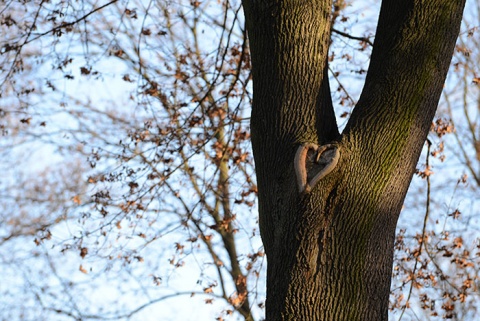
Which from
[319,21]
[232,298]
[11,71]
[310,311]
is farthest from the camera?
[232,298]

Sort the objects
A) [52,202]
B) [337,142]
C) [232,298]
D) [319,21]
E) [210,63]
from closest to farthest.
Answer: [337,142], [319,21], [232,298], [210,63], [52,202]

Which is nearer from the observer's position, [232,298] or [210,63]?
[232,298]

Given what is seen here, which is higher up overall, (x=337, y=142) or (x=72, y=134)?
(x=72, y=134)

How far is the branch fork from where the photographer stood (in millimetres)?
3607

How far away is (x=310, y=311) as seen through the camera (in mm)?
3471

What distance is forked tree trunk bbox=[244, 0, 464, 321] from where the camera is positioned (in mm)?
3531

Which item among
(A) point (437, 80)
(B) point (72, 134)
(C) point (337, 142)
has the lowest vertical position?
(C) point (337, 142)

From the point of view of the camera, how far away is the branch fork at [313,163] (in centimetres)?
361

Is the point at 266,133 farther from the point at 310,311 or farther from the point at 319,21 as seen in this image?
the point at 310,311

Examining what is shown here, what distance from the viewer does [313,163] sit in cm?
371

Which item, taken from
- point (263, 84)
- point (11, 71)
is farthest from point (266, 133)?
point (11, 71)

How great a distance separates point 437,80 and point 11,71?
14.4 ft

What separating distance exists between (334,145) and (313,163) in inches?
5.7

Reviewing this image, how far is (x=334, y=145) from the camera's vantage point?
374cm
